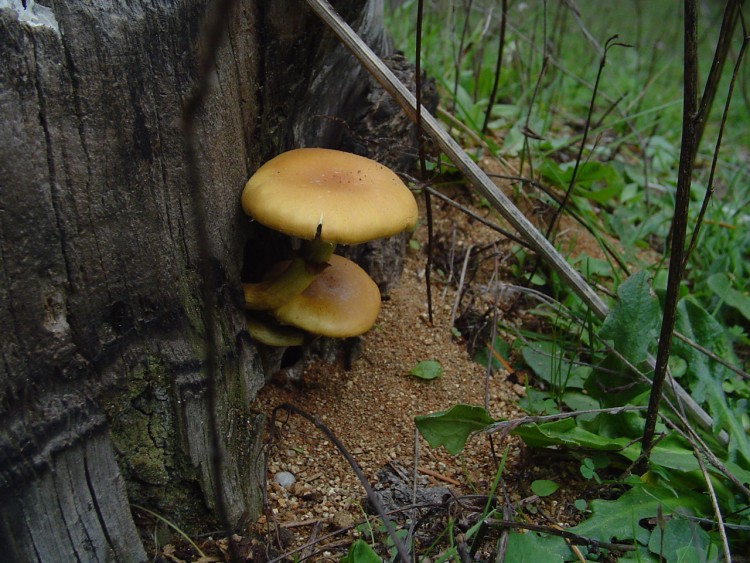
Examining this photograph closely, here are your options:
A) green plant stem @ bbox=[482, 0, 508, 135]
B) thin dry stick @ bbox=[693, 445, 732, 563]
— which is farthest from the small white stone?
green plant stem @ bbox=[482, 0, 508, 135]

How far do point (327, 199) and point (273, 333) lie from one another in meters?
0.55

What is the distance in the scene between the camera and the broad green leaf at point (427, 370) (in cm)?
219

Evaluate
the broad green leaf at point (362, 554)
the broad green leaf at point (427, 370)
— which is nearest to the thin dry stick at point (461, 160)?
the broad green leaf at point (427, 370)

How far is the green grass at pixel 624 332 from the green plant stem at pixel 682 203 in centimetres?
11

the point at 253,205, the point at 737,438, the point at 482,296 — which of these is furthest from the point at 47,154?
the point at 737,438

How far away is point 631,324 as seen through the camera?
79.4 inches

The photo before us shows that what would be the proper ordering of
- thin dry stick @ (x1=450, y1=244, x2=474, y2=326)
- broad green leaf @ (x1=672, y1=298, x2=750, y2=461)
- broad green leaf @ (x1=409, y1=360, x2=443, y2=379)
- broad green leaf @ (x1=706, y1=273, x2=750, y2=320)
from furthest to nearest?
broad green leaf @ (x1=706, y1=273, x2=750, y2=320) → thin dry stick @ (x1=450, y1=244, x2=474, y2=326) → broad green leaf @ (x1=409, y1=360, x2=443, y2=379) → broad green leaf @ (x1=672, y1=298, x2=750, y2=461)

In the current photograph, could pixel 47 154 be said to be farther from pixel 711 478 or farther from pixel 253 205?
pixel 711 478

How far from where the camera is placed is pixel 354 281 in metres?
1.99

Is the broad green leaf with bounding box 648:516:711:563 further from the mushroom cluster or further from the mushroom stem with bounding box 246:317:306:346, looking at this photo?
the mushroom stem with bounding box 246:317:306:346

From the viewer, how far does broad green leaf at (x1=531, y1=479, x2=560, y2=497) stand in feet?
6.00

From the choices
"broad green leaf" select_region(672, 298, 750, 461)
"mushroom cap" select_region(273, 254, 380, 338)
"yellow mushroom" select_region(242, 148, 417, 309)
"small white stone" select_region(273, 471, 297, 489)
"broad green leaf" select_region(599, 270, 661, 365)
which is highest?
"yellow mushroom" select_region(242, 148, 417, 309)

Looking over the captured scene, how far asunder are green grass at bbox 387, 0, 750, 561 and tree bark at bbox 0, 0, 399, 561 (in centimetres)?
68

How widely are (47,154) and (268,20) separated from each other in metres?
0.70
